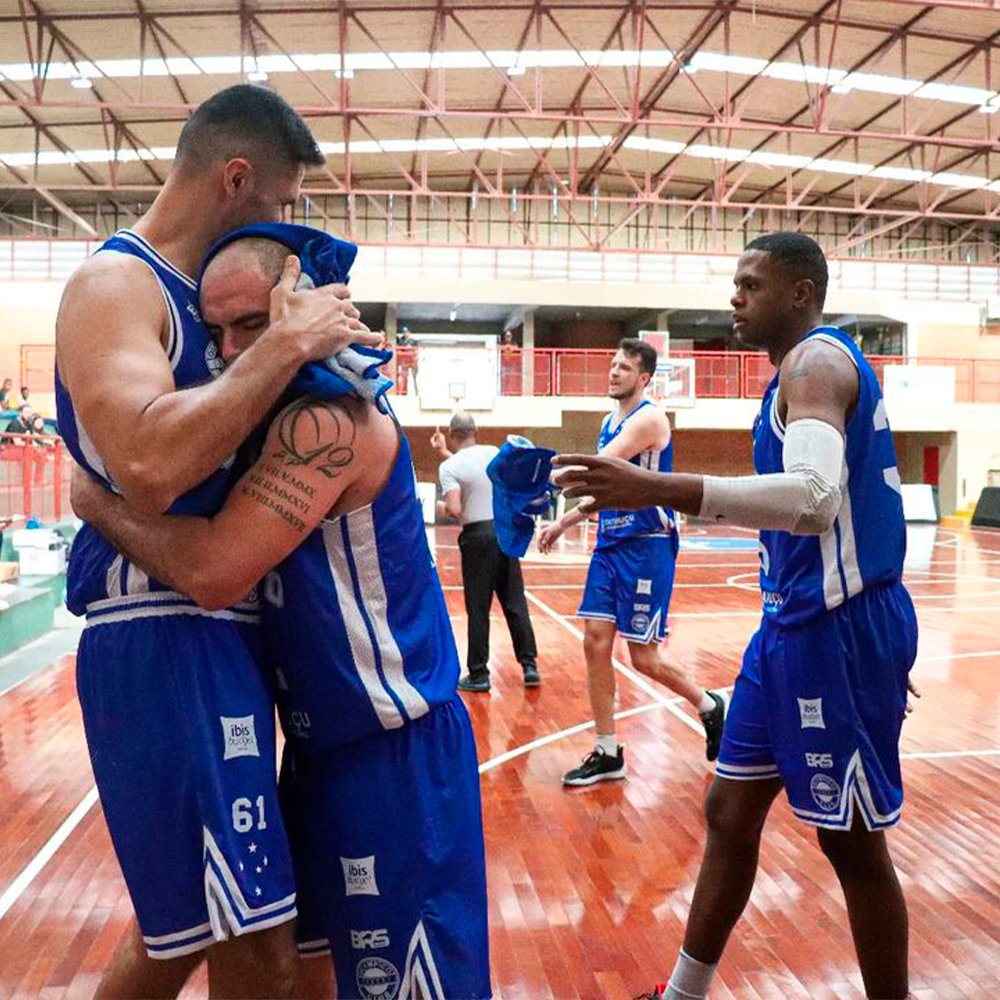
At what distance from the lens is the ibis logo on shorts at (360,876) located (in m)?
1.63

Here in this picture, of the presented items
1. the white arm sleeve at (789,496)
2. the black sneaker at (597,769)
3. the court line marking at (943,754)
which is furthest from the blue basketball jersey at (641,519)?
the white arm sleeve at (789,496)

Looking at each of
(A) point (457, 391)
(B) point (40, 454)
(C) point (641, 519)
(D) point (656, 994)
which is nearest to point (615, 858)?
(D) point (656, 994)

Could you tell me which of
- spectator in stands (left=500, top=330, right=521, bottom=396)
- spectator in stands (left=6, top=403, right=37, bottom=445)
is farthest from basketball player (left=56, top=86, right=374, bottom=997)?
spectator in stands (left=500, top=330, right=521, bottom=396)

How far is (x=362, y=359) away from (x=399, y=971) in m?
0.97

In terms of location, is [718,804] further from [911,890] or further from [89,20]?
[89,20]

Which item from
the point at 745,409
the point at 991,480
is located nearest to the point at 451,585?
the point at 745,409

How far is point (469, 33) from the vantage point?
632 inches

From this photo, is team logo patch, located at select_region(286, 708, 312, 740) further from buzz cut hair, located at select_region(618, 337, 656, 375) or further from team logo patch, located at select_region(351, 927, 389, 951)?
buzz cut hair, located at select_region(618, 337, 656, 375)

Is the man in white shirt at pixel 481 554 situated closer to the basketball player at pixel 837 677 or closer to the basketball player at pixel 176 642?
the basketball player at pixel 837 677

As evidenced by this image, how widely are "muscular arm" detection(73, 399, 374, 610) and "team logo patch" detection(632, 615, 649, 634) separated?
336cm

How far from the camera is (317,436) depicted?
1.50 metres

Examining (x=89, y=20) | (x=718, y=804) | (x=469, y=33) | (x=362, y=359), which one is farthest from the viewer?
(x=469, y=33)

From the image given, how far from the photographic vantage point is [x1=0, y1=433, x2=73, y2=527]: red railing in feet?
31.9

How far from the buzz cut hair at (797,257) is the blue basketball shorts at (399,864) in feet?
4.74
